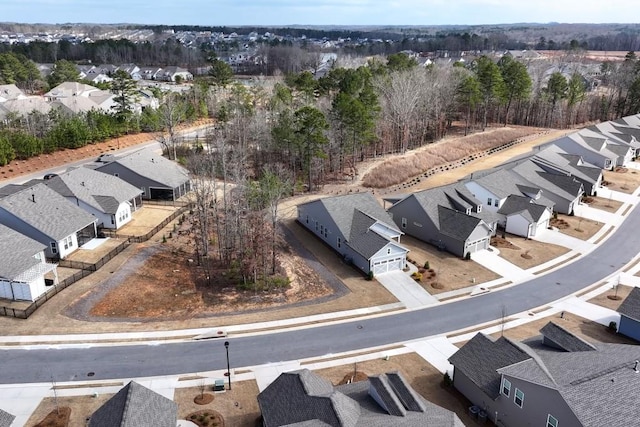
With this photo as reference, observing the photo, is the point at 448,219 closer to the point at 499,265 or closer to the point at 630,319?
the point at 499,265

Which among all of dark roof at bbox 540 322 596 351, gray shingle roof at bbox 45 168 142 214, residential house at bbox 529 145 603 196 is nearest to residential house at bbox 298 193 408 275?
dark roof at bbox 540 322 596 351

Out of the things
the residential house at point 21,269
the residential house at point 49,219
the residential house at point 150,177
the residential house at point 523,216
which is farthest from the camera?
the residential house at point 150,177

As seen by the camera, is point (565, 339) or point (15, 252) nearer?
point (565, 339)

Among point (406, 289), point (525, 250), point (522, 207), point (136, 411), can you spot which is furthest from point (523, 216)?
point (136, 411)

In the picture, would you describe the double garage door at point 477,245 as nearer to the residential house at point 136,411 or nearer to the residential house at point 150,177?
the residential house at point 136,411

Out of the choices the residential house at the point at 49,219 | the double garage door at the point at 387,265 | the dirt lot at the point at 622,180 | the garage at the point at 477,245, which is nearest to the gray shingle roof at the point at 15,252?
the residential house at the point at 49,219

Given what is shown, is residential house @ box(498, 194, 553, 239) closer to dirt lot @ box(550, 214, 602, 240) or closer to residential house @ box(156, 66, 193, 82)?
dirt lot @ box(550, 214, 602, 240)
